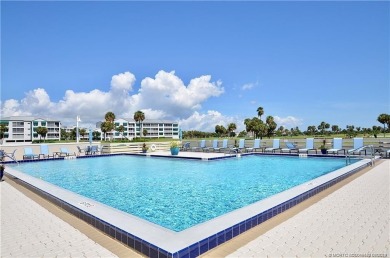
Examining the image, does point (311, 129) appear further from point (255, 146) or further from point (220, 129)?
point (255, 146)

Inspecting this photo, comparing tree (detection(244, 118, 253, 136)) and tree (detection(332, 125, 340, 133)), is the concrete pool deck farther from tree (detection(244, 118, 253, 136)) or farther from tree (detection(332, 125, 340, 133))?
tree (detection(332, 125, 340, 133))

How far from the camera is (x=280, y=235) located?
3625mm

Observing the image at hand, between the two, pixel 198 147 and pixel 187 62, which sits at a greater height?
pixel 187 62

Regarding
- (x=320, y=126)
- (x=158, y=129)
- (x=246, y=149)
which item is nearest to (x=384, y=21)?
(x=246, y=149)

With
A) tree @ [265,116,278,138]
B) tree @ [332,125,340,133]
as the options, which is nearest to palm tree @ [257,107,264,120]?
tree @ [265,116,278,138]

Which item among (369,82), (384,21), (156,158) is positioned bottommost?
(156,158)

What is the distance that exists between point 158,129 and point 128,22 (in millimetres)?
92299

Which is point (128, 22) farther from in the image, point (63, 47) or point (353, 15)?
point (353, 15)

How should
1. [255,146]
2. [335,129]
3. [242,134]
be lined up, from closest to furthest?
1. [255,146]
2. [242,134]
3. [335,129]

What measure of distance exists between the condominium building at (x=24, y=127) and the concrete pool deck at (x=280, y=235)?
87.4 m

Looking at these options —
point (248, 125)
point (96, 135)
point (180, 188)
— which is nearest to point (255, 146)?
point (180, 188)

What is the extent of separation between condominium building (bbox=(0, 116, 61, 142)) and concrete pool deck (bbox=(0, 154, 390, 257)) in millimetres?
87414

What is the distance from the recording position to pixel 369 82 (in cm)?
1995

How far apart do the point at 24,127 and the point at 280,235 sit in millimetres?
93363
